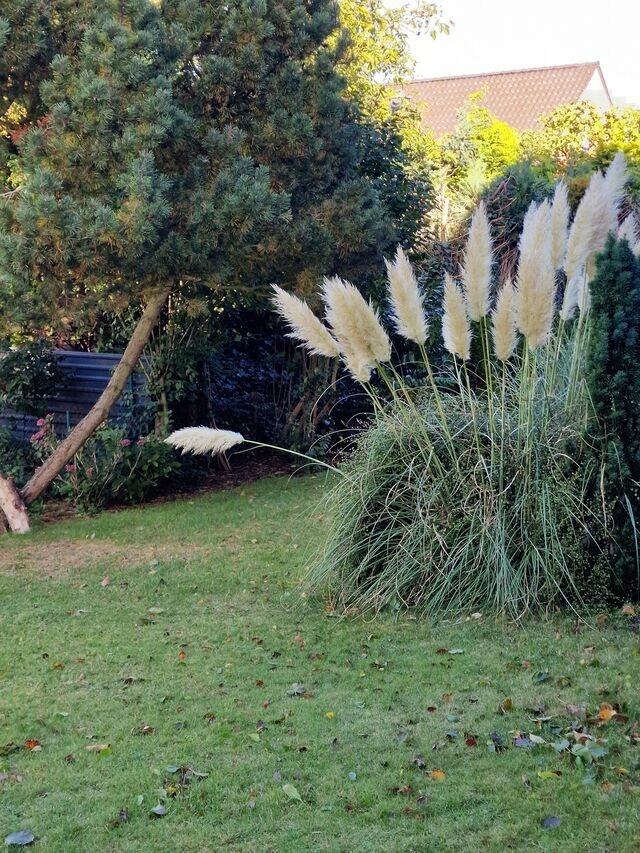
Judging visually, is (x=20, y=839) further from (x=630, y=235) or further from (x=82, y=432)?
(x=82, y=432)

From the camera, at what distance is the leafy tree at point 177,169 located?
7164 millimetres

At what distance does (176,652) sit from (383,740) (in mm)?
1653

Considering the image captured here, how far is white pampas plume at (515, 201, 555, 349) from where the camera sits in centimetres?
543

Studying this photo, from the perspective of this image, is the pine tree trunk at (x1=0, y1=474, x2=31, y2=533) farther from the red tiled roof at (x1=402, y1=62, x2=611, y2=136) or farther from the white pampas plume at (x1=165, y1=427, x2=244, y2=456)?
the red tiled roof at (x1=402, y1=62, x2=611, y2=136)

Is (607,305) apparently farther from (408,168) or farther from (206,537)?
(408,168)

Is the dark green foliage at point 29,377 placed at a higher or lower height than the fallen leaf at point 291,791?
higher

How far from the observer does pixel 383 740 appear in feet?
13.3

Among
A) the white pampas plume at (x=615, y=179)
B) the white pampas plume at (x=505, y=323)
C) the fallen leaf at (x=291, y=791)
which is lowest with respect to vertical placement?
the fallen leaf at (x=291, y=791)

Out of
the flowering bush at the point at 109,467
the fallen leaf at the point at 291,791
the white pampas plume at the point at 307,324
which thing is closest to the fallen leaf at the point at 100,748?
the fallen leaf at the point at 291,791

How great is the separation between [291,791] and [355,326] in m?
2.86

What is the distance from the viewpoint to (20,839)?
3.38m

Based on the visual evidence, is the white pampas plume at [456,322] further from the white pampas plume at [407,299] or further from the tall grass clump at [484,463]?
the white pampas plume at [407,299]

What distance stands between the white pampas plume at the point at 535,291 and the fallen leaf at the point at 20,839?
3.59 metres

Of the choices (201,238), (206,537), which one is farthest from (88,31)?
(206,537)
